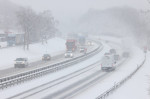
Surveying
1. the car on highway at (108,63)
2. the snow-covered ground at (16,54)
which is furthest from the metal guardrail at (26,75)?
the snow-covered ground at (16,54)

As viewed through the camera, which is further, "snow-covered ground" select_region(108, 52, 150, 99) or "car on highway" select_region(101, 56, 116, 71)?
"car on highway" select_region(101, 56, 116, 71)

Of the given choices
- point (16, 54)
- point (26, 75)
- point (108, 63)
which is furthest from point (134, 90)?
point (16, 54)

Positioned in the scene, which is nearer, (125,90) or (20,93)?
(20,93)

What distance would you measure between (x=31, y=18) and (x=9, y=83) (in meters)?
54.6

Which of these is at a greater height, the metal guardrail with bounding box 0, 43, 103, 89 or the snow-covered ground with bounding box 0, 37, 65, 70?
the metal guardrail with bounding box 0, 43, 103, 89

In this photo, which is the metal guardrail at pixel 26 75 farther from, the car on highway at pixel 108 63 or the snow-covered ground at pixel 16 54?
the snow-covered ground at pixel 16 54

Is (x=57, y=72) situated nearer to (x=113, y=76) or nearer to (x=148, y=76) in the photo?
(x=113, y=76)

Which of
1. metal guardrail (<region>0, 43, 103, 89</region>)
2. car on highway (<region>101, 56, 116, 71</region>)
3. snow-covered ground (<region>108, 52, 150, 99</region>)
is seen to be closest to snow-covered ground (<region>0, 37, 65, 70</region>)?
metal guardrail (<region>0, 43, 103, 89</region>)

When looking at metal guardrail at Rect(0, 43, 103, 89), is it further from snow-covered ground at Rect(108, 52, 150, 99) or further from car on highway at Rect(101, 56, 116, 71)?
snow-covered ground at Rect(108, 52, 150, 99)

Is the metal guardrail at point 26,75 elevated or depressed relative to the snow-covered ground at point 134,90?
elevated

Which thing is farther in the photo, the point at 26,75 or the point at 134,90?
the point at 26,75

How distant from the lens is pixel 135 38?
141 metres

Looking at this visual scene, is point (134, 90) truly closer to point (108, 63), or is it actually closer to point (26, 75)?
point (26, 75)

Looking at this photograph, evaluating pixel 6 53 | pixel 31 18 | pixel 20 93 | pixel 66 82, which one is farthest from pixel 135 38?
pixel 20 93
